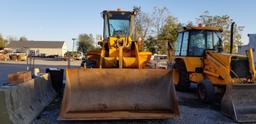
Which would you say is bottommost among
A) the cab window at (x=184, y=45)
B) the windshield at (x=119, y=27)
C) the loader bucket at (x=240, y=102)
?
the loader bucket at (x=240, y=102)

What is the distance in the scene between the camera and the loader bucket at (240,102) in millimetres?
8328

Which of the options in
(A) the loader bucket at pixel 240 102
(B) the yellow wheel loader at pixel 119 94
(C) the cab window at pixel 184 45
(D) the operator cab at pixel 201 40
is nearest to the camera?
(B) the yellow wheel loader at pixel 119 94

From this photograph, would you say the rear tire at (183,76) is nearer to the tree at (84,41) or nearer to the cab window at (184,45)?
the cab window at (184,45)

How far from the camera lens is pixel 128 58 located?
32.9 feet

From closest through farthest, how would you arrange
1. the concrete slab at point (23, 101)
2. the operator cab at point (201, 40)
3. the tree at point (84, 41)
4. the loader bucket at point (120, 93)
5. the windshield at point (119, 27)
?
the concrete slab at point (23, 101) → the loader bucket at point (120, 93) → the windshield at point (119, 27) → the operator cab at point (201, 40) → the tree at point (84, 41)

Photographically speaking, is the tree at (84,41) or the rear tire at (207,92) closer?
the rear tire at (207,92)

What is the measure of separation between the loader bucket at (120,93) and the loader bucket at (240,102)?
1.60m

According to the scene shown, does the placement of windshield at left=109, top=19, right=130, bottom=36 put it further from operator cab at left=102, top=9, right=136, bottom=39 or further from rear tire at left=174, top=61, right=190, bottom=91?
rear tire at left=174, top=61, right=190, bottom=91

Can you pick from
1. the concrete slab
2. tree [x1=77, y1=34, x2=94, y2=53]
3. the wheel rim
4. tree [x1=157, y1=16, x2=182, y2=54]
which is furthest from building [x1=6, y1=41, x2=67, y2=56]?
the concrete slab

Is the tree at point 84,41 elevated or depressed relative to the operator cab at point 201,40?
elevated

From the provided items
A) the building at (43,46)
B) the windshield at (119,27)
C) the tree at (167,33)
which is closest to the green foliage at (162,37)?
the tree at (167,33)

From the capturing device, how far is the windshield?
11.3m

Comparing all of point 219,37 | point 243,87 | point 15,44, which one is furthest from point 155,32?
point 15,44

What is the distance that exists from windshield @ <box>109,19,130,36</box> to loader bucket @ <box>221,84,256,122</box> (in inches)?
161
